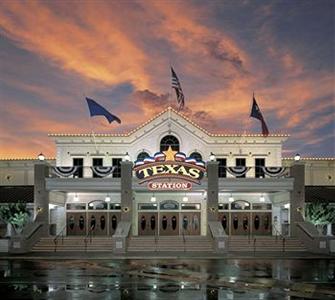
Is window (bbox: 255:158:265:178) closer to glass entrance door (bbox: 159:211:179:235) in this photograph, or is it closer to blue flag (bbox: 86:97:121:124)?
glass entrance door (bbox: 159:211:179:235)

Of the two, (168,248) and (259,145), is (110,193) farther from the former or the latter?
(259,145)

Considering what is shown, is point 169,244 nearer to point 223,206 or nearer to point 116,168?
point 116,168

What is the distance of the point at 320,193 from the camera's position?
165 ft

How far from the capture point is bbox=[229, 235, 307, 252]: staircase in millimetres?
41000

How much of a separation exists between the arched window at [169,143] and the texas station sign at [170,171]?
631 centimetres

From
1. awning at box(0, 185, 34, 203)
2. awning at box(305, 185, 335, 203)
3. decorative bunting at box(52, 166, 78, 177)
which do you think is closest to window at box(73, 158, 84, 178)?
decorative bunting at box(52, 166, 78, 177)

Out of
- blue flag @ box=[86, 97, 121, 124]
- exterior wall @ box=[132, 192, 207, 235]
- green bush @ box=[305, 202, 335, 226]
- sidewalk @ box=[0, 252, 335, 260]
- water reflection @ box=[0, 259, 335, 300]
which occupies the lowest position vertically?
sidewalk @ box=[0, 252, 335, 260]

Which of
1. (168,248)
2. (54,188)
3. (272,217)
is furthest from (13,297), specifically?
(272,217)

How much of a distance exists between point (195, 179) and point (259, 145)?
10215mm

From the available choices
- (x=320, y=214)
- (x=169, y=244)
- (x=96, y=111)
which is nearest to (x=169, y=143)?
(x=96, y=111)

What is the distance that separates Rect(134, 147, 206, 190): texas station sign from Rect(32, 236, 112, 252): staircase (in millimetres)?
6135

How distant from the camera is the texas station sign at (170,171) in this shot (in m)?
43.9

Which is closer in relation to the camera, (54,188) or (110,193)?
(54,188)

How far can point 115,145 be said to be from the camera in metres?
51.0
